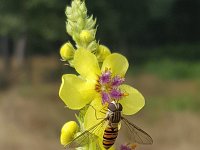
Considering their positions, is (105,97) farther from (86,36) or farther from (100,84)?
(86,36)

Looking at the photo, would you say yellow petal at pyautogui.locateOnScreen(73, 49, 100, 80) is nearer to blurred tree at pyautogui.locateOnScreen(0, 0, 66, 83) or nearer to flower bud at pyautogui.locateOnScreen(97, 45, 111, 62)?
flower bud at pyautogui.locateOnScreen(97, 45, 111, 62)

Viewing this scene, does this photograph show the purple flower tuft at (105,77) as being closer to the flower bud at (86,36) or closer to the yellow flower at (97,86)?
the yellow flower at (97,86)

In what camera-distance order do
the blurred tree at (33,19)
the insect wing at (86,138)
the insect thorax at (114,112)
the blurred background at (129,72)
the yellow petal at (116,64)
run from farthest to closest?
1. the blurred tree at (33,19)
2. the blurred background at (129,72)
3. the yellow petal at (116,64)
4. the insect thorax at (114,112)
5. the insect wing at (86,138)

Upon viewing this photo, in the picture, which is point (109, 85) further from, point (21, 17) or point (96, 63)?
point (21, 17)

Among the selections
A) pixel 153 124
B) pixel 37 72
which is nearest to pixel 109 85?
pixel 153 124

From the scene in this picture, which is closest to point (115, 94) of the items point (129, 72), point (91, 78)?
point (91, 78)

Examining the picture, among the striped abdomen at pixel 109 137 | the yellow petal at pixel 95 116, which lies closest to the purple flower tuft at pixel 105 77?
the yellow petal at pixel 95 116

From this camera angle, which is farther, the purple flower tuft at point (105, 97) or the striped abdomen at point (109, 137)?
the purple flower tuft at point (105, 97)
